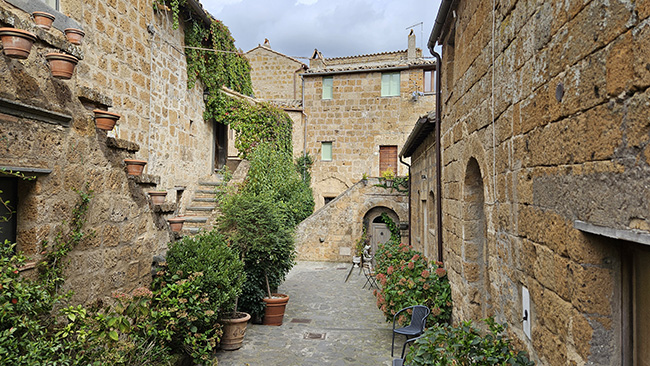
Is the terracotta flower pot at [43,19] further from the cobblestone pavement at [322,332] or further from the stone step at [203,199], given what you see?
the stone step at [203,199]

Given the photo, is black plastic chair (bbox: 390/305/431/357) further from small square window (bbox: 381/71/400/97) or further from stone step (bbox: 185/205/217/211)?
small square window (bbox: 381/71/400/97)

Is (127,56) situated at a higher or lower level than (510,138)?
higher

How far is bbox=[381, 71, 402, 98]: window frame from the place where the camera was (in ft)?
60.8

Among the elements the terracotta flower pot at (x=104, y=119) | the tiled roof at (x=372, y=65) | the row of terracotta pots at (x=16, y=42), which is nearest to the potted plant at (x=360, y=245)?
the tiled roof at (x=372, y=65)

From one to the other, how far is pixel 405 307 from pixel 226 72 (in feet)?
28.2

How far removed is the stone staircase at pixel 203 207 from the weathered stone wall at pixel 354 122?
8.41 meters

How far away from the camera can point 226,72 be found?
11961 mm

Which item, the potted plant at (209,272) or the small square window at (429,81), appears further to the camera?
the small square window at (429,81)

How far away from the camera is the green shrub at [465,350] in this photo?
302cm

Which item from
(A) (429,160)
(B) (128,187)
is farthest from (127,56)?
(A) (429,160)

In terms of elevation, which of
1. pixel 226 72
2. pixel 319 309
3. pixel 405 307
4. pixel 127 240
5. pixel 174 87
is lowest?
pixel 319 309

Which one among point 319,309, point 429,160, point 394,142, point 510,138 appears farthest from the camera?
point 394,142

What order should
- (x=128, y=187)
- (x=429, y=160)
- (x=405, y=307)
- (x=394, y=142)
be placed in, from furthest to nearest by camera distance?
(x=394, y=142) → (x=429, y=160) → (x=405, y=307) → (x=128, y=187)

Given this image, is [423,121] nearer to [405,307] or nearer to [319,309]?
[405,307]
